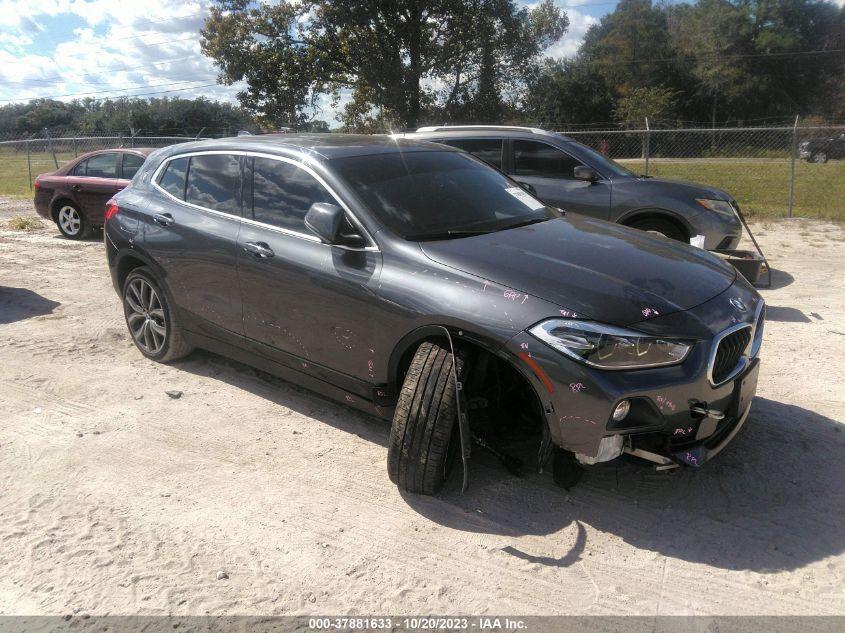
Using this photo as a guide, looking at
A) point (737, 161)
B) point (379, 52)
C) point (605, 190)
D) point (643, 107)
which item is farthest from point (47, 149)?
point (643, 107)

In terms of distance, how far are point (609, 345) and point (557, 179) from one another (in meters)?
5.26

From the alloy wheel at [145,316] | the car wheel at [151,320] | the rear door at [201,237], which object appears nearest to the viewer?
the rear door at [201,237]

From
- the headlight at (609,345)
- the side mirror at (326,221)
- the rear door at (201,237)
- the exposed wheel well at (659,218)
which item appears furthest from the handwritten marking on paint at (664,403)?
the exposed wheel well at (659,218)

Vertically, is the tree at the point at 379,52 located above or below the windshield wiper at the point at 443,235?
above

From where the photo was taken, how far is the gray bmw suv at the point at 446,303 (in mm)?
3068

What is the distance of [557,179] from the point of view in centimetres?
795

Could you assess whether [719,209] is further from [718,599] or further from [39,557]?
[39,557]

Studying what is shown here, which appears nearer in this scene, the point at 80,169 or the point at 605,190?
the point at 605,190

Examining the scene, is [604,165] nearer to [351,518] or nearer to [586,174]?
[586,174]

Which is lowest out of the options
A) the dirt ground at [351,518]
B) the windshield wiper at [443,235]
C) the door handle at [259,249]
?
the dirt ground at [351,518]

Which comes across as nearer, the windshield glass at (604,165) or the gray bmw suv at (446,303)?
the gray bmw suv at (446,303)

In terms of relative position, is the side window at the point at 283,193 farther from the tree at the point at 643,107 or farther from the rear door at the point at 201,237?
the tree at the point at 643,107

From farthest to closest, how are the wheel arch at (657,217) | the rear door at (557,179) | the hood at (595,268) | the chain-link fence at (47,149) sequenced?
the chain-link fence at (47,149), the rear door at (557,179), the wheel arch at (657,217), the hood at (595,268)

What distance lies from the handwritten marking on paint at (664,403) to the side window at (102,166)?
1016 centimetres
